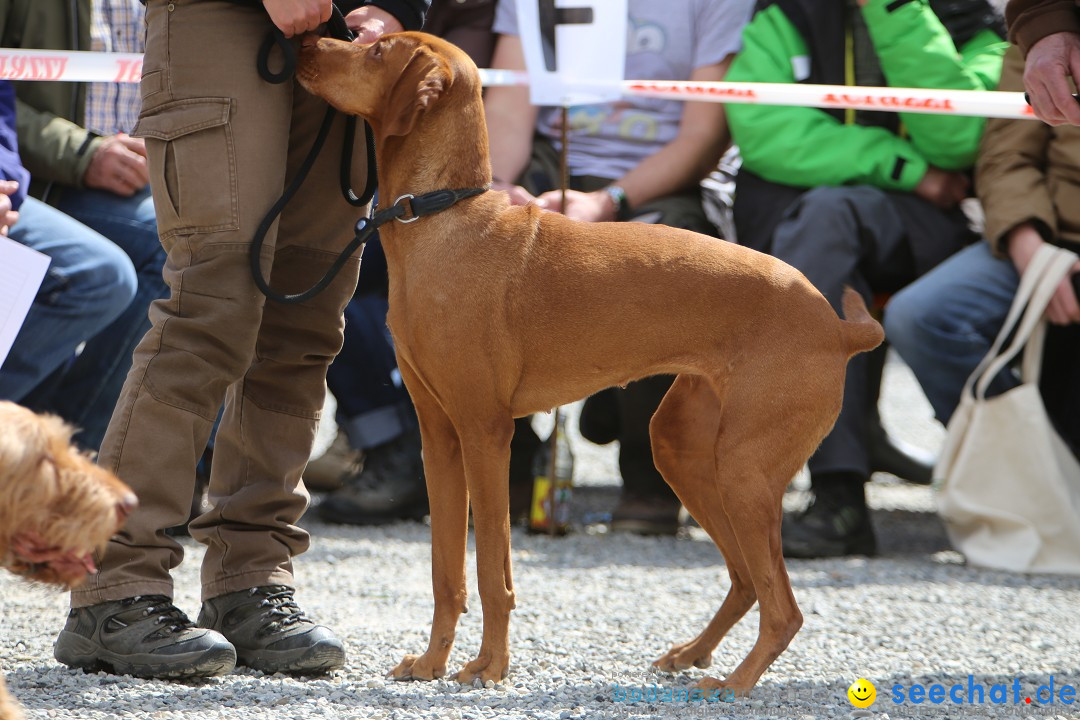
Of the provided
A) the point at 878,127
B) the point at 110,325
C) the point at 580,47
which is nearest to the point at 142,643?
the point at 110,325

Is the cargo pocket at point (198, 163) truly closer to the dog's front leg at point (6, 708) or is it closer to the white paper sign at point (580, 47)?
the dog's front leg at point (6, 708)

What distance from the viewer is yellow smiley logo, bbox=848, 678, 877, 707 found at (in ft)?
9.68

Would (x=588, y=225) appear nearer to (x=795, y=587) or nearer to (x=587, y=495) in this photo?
(x=795, y=587)

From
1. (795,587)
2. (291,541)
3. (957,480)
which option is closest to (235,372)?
(291,541)

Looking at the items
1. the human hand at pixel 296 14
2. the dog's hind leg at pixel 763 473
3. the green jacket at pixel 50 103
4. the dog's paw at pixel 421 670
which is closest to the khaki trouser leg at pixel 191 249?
the human hand at pixel 296 14

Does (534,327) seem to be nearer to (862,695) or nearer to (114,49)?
(862,695)

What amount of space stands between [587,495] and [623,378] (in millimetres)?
3496

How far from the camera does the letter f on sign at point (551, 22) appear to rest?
17.1 feet

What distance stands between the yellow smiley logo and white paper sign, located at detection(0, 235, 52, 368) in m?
2.32

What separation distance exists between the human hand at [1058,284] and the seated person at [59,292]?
365 centimetres

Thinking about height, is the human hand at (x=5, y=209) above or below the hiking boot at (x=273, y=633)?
above

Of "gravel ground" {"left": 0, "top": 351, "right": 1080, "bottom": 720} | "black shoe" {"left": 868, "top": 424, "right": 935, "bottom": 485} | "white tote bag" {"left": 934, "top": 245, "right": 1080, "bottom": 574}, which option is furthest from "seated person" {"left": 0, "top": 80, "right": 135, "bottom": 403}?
"black shoe" {"left": 868, "top": 424, "right": 935, "bottom": 485}

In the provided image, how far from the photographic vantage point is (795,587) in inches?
179

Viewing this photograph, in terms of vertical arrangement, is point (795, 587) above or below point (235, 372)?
Answer: below
